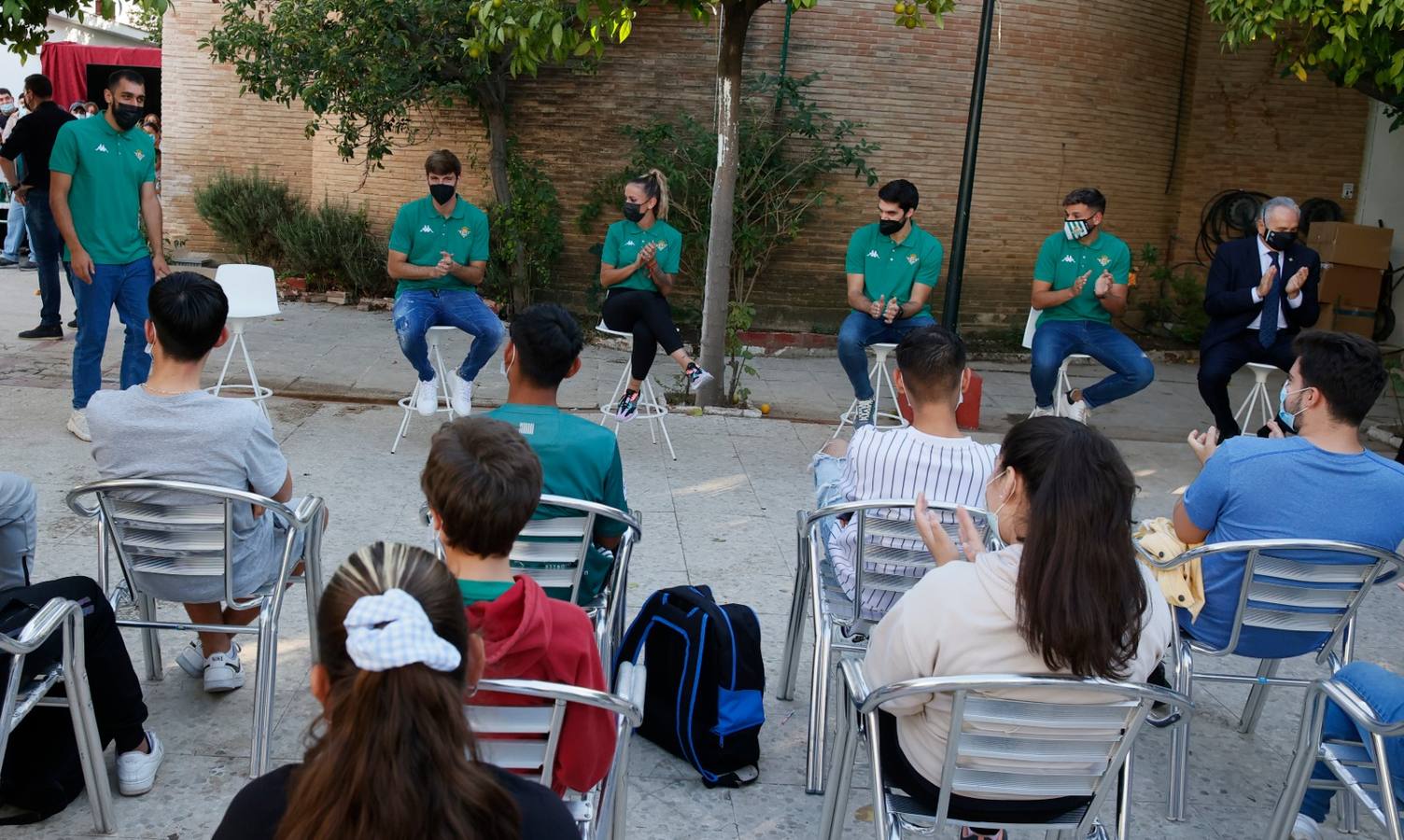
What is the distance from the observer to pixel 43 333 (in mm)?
9047

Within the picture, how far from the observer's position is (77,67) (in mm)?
17109

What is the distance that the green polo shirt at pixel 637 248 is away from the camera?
23.7ft

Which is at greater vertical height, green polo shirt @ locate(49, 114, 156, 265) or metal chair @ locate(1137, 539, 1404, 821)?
green polo shirt @ locate(49, 114, 156, 265)

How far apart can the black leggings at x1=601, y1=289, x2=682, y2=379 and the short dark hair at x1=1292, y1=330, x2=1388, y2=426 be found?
415 centimetres

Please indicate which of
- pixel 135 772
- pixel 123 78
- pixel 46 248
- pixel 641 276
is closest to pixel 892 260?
pixel 641 276

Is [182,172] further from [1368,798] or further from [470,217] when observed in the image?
[1368,798]

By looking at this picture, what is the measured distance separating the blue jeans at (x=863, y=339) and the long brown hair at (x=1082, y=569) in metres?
4.99

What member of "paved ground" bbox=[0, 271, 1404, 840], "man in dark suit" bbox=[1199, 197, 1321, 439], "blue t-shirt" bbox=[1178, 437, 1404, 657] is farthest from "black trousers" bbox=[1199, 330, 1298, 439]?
"blue t-shirt" bbox=[1178, 437, 1404, 657]

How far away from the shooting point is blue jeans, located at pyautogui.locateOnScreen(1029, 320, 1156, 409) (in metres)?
7.46

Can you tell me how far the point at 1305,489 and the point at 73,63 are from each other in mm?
17994

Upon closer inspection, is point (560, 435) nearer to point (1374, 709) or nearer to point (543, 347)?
point (543, 347)

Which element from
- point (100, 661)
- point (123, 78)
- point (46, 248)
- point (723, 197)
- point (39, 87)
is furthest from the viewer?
point (39, 87)

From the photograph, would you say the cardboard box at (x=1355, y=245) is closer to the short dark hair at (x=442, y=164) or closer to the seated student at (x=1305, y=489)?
the short dark hair at (x=442, y=164)

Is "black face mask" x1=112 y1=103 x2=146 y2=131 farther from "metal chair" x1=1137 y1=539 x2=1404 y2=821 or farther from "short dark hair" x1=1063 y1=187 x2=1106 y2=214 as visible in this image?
"metal chair" x1=1137 y1=539 x2=1404 y2=821
